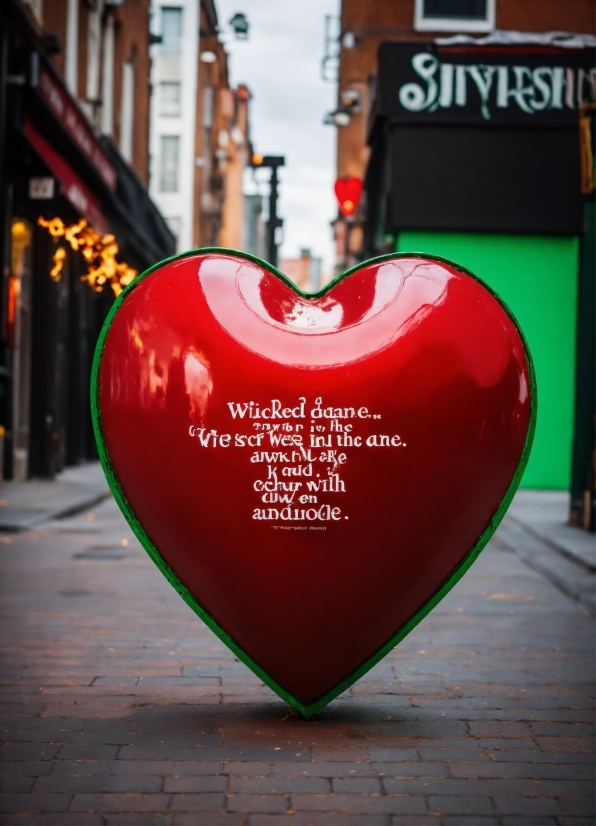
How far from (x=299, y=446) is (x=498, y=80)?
15876 millimetres

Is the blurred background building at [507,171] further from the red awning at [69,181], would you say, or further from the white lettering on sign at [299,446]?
the white lettering on sign at [299,446]

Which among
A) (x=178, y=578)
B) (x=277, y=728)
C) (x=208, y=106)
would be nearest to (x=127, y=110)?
(x=178, y=578)

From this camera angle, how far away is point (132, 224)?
2403cm

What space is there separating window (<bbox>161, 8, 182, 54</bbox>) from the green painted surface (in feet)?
107

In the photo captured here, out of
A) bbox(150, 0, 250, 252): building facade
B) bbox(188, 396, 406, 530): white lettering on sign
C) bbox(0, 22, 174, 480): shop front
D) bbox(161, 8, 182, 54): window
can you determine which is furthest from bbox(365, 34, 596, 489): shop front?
bbox(161, 8, 182, 54): window

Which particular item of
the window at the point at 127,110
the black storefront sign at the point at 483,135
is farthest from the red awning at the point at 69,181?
the window at the point at 127,110

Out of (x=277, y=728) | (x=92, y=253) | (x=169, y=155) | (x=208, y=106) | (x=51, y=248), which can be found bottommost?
(x=277, y=728)

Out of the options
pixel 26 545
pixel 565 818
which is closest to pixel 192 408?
pixel 565 818

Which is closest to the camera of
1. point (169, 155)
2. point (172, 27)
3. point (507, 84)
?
point (507, 84)

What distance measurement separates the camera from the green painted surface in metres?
19.7

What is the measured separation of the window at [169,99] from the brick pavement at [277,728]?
4369cm

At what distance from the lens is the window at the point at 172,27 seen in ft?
162

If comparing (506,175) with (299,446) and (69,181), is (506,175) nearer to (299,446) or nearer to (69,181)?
(69,181)

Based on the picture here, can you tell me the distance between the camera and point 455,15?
78.6 feet
